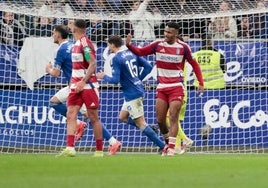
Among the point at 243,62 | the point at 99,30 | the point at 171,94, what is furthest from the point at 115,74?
the point at 243,62

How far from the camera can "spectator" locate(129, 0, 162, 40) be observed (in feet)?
67.6

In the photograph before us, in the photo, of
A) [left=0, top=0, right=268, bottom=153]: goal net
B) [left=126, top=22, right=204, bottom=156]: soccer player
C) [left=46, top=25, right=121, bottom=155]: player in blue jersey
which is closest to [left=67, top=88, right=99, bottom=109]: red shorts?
[left=46, top=25, right=121, bottom=155]: player in blue jersey

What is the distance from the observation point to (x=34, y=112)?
2050 centimetres

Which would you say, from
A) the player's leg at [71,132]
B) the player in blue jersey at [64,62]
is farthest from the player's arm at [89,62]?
the player in blue jersey at [64,62]

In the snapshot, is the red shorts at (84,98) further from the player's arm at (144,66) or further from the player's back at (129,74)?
the player's arm at (144,66)

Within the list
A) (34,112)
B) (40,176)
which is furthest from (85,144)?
(40,176)

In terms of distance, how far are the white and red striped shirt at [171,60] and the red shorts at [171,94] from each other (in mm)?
73

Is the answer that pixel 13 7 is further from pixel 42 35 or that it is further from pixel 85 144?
pixel 85 144

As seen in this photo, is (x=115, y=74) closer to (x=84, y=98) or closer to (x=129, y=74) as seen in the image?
(x=129, y=74)

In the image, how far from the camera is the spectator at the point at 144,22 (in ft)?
67.6

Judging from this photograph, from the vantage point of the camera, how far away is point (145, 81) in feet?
68.4

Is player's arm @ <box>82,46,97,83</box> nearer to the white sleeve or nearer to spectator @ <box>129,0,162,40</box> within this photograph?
spectator @ <box>129,0,162,40</box>

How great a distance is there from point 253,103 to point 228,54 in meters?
1.22

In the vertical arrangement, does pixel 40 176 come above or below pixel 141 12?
below
